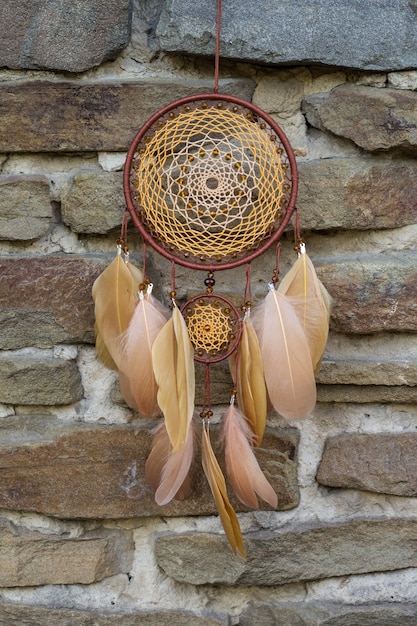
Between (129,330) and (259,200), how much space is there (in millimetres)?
234

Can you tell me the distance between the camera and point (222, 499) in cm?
101

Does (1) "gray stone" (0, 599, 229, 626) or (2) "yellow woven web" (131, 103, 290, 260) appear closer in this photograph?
(2) "yellow woven web" (131, 103, 290, 260)

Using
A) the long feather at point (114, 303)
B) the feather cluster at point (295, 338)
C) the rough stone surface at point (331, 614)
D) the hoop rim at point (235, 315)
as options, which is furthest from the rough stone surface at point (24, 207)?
the rough stone surface at point (331, 614)

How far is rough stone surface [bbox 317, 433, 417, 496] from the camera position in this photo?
110 cm

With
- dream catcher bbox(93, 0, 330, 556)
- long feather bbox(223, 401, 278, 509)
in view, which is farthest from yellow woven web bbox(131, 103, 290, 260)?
long feather bbox(223, 401, 278, 509)

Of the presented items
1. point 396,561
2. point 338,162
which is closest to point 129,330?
point 338,162

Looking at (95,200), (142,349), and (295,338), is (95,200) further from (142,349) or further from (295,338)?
(295,338)

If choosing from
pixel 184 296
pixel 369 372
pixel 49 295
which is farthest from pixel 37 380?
pixel 369 372

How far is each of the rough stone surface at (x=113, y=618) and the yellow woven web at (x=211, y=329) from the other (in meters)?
0.38

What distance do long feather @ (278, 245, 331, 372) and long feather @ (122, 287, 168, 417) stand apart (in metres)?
0.17

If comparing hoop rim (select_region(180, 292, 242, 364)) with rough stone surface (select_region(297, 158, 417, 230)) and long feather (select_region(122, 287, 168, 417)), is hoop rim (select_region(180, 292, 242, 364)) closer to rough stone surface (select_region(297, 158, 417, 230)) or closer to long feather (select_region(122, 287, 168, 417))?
long feather (select_region(122, 287, 168, 417))

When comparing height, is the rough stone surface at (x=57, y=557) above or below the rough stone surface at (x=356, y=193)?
below

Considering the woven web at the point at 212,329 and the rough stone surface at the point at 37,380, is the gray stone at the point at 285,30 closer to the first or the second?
the woven web at the point at 212,329

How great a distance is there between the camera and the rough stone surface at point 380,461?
3.60ft
